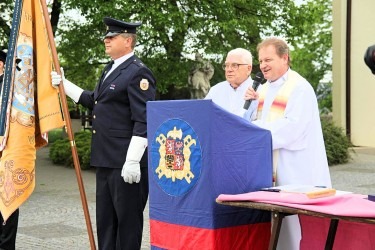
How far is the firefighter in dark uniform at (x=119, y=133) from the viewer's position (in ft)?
19.1

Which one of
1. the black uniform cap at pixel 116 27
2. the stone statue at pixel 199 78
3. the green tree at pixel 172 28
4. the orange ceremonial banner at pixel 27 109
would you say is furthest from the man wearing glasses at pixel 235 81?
the stone statue at pixel 199 78

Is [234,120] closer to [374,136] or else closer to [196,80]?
[196,80]

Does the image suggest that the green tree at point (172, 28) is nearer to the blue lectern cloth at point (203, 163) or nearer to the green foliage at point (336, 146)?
the green foliage at point (336, 146)

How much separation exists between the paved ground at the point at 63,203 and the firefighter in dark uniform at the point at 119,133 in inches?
75.9

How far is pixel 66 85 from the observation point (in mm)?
6184

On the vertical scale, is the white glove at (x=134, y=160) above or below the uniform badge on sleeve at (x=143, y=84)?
below

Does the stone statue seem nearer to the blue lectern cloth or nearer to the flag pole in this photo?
the flag pole

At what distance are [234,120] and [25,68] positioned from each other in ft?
6.81

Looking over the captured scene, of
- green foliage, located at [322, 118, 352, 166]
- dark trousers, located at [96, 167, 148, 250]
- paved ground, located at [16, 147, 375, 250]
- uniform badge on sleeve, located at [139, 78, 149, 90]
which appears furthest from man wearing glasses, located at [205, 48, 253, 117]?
green foliage, located at [322, 118, 352, 166]

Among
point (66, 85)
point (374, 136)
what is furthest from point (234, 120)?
point (374, 136)

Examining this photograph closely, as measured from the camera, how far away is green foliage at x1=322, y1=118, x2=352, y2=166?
1673cm

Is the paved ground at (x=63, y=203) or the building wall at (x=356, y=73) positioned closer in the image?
the paved ground at (x=63, y=203)

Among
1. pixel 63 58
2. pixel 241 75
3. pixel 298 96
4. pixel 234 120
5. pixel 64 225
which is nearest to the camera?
pixel 234 120

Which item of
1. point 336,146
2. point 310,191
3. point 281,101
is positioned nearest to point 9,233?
point 281,101
